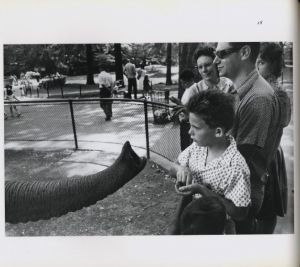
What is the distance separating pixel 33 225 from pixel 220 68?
7.95ft

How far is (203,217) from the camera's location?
4691mm

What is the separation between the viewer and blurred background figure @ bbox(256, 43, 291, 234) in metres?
4.71

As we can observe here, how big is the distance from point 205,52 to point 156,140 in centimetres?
100

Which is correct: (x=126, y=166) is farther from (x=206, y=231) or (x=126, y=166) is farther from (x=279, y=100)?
(x=279, y=100)

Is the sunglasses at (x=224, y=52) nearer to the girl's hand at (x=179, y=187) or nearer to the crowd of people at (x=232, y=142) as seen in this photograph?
the crowd of people at (x=232, y=142)

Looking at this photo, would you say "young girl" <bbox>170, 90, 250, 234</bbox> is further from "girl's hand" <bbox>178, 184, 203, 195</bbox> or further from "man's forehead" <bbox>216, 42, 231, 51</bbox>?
"man's forehead" <bbox>216, 42, 231, 51</bbox>

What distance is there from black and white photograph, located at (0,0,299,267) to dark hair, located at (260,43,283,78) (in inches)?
0.8

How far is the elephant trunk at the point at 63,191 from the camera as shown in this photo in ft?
15.5

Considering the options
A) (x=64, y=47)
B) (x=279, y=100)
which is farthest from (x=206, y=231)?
(x=64, y=47)

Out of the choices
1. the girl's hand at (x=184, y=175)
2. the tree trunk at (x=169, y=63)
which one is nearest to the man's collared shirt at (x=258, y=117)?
the girl's hand at (x=184, y=175)

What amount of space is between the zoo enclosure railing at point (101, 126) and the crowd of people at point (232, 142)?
0.70ft

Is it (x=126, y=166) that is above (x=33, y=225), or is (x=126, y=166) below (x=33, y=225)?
above

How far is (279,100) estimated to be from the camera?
4.75 metres
